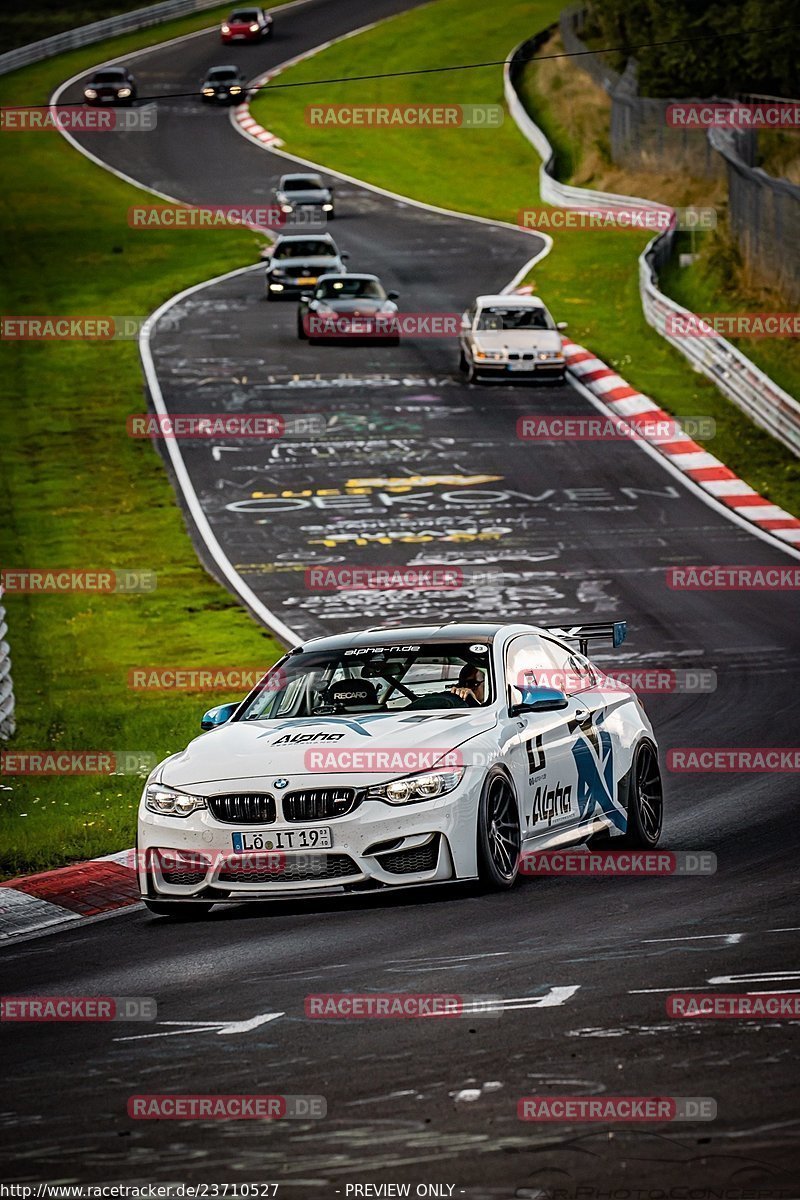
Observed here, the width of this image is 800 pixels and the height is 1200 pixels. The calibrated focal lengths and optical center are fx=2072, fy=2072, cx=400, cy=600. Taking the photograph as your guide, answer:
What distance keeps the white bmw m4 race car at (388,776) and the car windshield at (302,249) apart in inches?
1439

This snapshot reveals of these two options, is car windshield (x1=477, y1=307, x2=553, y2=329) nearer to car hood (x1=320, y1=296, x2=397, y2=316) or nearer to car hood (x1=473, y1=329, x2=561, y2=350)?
car hood (x1=473, y1=329, x2=561, y2=350)

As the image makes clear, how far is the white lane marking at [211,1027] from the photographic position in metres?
8.14

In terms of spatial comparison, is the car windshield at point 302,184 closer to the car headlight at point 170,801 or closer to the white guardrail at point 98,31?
the white guardrail at point 98,31

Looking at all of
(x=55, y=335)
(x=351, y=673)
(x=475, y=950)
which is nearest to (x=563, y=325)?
(x=55, y=335)

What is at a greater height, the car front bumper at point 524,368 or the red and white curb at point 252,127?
the red and white curb at point 252,127

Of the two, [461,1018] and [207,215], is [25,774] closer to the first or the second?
[461,1018]

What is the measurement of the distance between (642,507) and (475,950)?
20001 millimetres

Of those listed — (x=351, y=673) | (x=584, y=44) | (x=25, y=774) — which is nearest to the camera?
(x=351, y=673)

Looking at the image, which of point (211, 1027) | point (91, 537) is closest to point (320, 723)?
point (211, 1027)

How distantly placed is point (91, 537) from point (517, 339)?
11953 millimetres

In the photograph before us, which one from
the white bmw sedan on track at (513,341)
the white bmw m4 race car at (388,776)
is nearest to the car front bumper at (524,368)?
the white bmw sedan on track at (513,341)

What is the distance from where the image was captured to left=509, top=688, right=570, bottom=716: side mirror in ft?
37.4

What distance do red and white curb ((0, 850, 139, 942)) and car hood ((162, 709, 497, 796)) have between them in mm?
1083

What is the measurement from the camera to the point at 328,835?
34.3 ft
